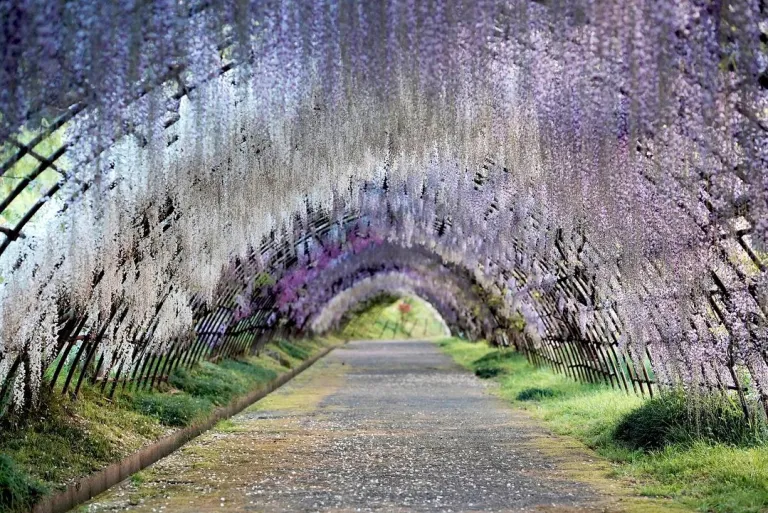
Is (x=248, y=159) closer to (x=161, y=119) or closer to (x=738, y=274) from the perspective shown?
(x=161, y=119)

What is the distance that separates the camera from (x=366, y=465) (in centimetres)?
987

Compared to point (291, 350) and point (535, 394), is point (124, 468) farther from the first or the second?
point (291, 350)

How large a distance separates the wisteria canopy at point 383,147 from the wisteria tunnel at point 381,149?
0.02 m

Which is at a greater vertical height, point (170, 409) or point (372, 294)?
point (372, 294)

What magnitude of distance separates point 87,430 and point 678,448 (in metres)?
5.71

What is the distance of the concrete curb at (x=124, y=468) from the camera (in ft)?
25.1

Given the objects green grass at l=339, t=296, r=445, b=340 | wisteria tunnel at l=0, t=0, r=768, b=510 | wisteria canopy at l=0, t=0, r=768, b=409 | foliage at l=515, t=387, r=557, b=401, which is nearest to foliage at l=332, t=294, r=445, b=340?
green grass at l=339, t=296, r=445, b=340

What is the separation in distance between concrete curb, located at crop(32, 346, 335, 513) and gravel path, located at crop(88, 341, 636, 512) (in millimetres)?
207

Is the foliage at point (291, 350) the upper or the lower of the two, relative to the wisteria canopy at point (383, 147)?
lower

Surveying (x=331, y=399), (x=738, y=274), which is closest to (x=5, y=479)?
(x=738, y=274)

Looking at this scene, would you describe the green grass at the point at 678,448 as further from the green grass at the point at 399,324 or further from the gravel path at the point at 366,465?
the green grass at the point at 399,324

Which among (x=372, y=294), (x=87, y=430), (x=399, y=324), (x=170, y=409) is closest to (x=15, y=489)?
(x=87, y=430)

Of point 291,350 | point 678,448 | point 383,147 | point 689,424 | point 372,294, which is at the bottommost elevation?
point 678,448

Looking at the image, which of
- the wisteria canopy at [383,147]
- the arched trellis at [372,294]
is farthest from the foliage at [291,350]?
the wisteria canopy at [383,147]
